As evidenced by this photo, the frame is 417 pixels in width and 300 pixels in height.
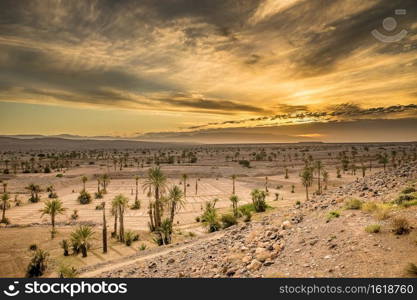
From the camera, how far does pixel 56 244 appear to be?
37562 millimetres

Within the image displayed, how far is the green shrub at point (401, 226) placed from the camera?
1162cm

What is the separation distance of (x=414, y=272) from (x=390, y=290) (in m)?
1.08

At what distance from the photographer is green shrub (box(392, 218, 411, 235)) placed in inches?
458

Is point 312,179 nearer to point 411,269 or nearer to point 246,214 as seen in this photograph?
point 246,214

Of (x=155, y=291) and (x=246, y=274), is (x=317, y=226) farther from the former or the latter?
(x=155, y=291)

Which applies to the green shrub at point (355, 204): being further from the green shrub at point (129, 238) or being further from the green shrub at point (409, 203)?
the green shrub at point (129, 238)

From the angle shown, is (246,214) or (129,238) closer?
(129,238)

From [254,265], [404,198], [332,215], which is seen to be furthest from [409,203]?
[254,265]

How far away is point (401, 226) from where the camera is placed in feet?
38.2

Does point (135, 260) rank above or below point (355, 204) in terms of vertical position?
below

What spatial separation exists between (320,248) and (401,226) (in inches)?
135

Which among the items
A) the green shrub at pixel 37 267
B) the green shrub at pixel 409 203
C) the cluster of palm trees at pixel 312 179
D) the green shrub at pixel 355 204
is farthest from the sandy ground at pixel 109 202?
the green shrub at pixel 409 203

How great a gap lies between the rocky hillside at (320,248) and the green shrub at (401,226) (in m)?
0.20

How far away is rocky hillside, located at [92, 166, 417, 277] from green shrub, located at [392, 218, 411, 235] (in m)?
0.20
